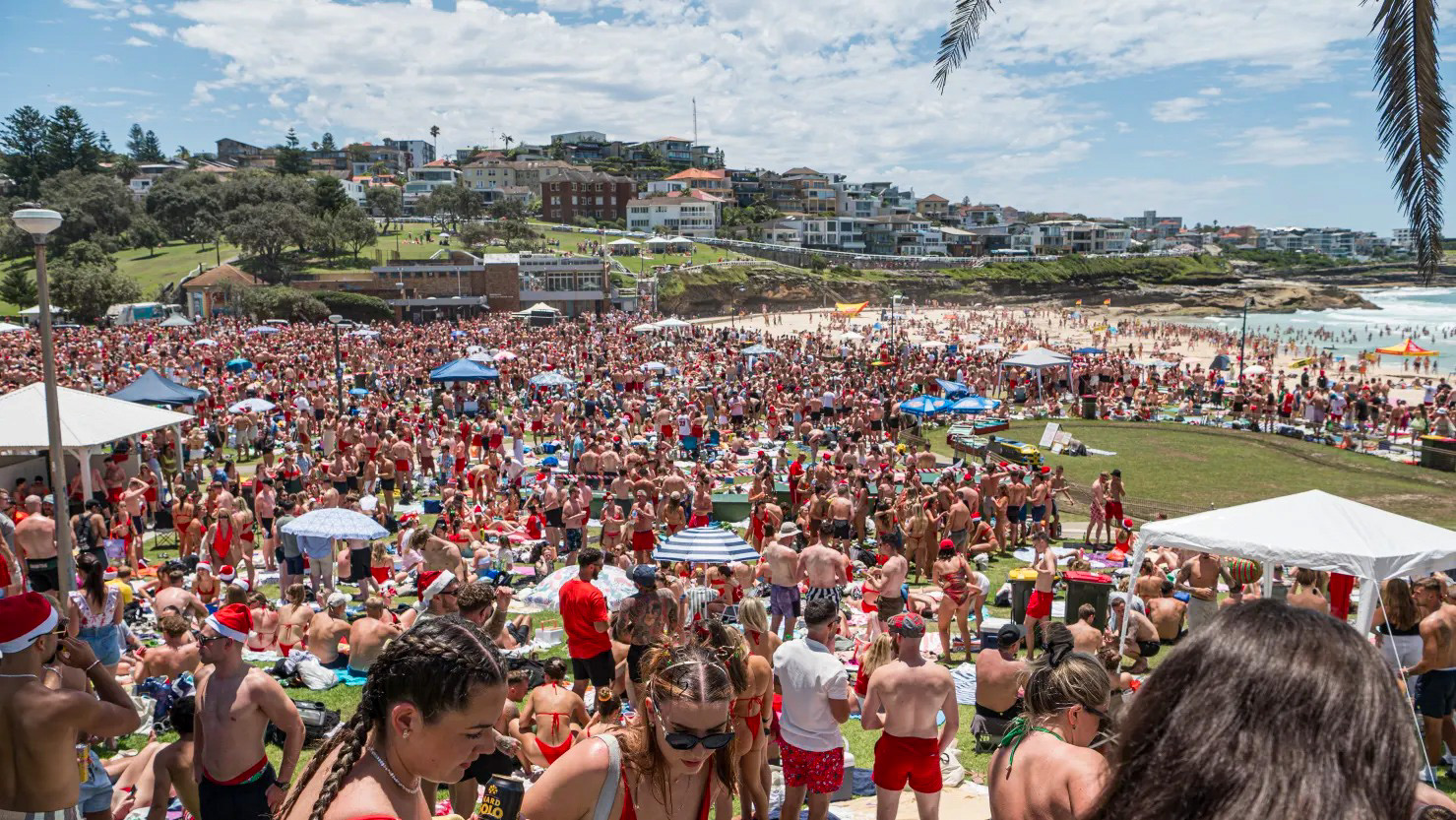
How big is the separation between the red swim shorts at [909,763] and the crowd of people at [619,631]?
0.05 feet

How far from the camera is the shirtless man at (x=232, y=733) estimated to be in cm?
411

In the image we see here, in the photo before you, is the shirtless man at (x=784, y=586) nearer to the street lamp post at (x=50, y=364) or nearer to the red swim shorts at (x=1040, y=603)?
the red swim shorts at (x=1040, y=603)

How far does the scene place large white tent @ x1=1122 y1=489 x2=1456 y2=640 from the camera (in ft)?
22.8

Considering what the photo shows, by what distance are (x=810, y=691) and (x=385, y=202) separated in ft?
345

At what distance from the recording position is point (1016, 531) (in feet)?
46.6

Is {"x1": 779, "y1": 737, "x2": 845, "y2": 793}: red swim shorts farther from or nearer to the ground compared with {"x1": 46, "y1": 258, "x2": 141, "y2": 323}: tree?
nearer to the ground

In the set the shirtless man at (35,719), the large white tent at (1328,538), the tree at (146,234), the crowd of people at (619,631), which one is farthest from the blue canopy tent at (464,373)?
the tree at (146,234)

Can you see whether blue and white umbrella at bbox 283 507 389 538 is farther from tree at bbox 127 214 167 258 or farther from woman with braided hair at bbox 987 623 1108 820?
tree at bbox 127 214 167 258

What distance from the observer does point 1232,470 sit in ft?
65.4

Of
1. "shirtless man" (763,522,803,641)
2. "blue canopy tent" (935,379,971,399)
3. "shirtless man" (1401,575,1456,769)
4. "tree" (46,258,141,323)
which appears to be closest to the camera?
"shirtless man" (1401,575,1456,769)

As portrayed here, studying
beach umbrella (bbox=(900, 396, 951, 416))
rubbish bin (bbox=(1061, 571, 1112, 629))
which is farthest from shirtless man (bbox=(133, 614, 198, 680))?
beach umbrella (bbox=(900, 396, 951, 416))

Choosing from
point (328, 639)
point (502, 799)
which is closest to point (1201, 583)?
point (502, 799)

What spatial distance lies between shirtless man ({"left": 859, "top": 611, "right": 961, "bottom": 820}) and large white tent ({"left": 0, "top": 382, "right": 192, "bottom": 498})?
10488 millimetres

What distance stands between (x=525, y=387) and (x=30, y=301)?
163 ft
